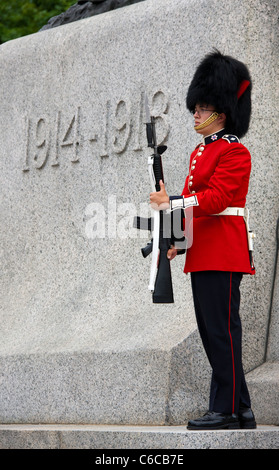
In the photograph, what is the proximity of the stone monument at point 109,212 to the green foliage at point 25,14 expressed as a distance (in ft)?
29.5

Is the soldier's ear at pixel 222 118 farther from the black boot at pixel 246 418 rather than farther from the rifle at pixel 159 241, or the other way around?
the black boot at pixel 246 418

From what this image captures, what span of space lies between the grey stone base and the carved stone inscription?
6.72 ft

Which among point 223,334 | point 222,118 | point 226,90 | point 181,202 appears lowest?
point 223,334

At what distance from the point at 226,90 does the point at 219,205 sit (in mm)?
584

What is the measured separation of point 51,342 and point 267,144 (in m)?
2.00

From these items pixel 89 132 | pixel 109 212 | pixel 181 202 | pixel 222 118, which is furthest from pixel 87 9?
pixel 181 202

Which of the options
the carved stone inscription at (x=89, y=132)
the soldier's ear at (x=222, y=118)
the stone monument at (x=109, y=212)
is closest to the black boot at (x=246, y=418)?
the stone monument at (x=109, y=212)

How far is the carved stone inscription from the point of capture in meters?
7.05

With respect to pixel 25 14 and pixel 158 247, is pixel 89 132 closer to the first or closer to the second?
pixel 158 247

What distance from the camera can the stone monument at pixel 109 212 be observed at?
605cm

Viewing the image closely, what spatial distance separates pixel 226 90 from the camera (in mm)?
5078

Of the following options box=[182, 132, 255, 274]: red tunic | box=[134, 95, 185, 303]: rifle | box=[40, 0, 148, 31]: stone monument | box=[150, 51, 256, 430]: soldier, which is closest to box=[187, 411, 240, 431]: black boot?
box=[150, 51, 256, 430]: soldier

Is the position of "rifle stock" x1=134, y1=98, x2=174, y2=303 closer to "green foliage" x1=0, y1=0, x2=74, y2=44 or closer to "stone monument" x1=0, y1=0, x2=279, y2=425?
"stone monument" x1=0, y1=0, x2=279, y2=425

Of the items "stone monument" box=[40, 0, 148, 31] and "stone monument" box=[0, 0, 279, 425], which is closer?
"stone monument" box=[0, 0, 279, 425]
